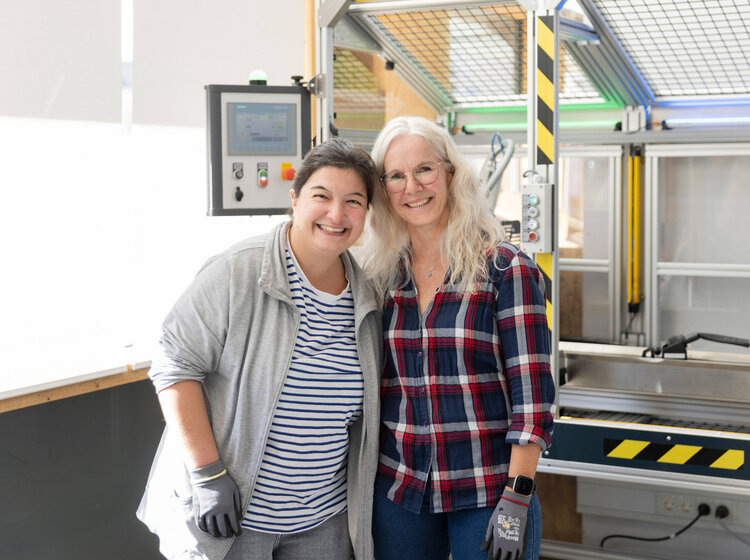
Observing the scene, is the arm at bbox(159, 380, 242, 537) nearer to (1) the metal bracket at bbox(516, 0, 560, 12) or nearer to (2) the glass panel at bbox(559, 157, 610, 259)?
(1) the metal bracket at bbox(516, 0, 560, 12)

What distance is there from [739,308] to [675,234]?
20.0 inches

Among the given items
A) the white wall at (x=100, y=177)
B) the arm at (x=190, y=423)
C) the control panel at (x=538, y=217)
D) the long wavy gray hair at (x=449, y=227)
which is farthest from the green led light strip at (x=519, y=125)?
the arm at (x=190, y=423)

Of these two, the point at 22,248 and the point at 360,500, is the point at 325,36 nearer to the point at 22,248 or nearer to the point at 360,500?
the point at 22,248

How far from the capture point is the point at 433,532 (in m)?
1.73

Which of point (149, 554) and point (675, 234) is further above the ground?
point (675, 234)

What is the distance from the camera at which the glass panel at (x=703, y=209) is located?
4211mm

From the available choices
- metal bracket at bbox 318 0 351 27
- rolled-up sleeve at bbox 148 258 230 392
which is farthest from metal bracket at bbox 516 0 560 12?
rolled-up sleeve at bbox 148 258 230 392

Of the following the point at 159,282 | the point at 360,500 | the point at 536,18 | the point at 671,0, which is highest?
the point at 671,0

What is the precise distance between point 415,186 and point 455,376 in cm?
42

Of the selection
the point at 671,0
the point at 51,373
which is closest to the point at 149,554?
the point at 51,373

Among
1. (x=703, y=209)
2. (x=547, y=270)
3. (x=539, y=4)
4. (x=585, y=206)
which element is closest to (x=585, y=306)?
(x=585, y=206)

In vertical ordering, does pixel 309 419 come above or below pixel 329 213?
below

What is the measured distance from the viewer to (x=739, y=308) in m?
4.20

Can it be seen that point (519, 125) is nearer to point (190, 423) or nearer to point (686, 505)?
point (686, 505)
